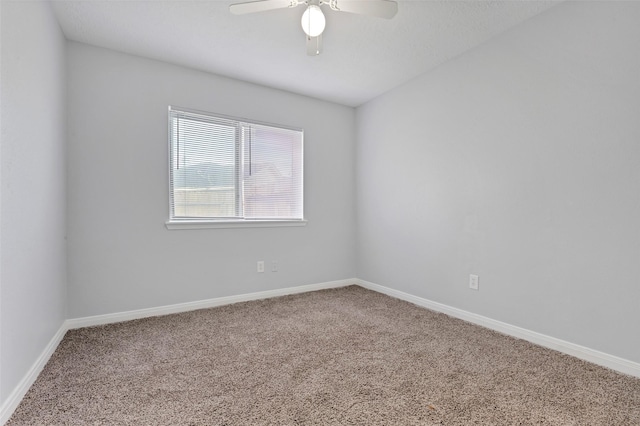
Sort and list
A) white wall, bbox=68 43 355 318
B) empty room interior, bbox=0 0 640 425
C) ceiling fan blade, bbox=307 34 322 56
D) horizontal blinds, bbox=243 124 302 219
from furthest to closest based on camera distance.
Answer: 1. horizontal blinds, bbox=243 124 302 219
2. white wall, bbox=68 43 355 318
3. ceiling fan blade, bbox=307 34 322 56
4. empty room interior, bbox=0 0 640 425

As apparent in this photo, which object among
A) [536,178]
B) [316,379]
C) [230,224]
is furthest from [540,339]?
[230,224]

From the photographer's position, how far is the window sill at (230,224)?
3.00 m

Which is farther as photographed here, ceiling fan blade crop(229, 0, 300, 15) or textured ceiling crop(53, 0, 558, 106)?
textured ceiling crop(53, 0, 558, 106)

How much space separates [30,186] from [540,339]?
3.44m

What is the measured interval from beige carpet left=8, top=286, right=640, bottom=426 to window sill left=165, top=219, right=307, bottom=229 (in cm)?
88

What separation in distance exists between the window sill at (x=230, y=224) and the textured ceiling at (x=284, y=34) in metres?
1.50

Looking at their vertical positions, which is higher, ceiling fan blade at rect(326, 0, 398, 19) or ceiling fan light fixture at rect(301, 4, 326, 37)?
ceiling fan blade at rect(326, 0, 398, 19)

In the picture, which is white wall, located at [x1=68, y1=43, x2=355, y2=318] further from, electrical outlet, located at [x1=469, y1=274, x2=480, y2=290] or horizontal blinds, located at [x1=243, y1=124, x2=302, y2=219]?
electrical outlet, located at [x1=469, y1=274, x2=480, y2=290]

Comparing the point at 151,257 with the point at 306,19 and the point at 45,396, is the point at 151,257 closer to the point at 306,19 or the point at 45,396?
the point at 45,396

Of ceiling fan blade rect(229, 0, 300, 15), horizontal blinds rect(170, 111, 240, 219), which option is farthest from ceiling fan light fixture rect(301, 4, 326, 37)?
horizontal blinds rect(170, 111, 240, 219)

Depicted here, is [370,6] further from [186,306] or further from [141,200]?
[186,306]

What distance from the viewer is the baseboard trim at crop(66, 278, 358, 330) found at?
2.63 meters

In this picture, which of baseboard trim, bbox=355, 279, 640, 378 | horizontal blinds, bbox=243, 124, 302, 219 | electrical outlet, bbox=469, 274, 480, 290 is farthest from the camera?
horizontal blinds, bbox=243, 124, 302, 219

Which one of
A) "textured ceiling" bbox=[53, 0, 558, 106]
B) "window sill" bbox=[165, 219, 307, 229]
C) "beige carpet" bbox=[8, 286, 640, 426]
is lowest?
"beige carpet" bbox=[8, 286, 640, 426]
